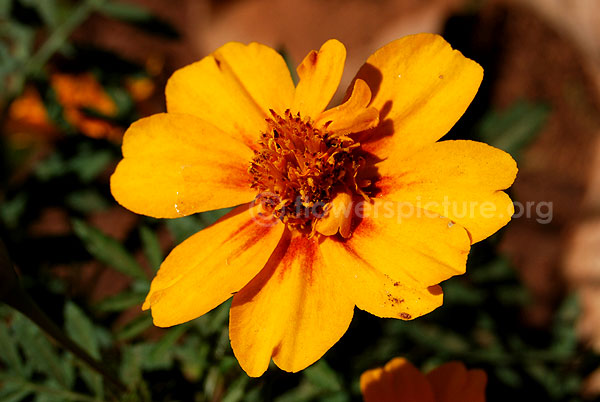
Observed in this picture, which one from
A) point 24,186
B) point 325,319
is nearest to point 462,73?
point 325,319

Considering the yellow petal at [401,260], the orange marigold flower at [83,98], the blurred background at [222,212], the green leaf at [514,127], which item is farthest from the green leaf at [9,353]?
the green leaf at [514,127]

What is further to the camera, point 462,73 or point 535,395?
point 535,395

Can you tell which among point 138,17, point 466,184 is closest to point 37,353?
point 466,184

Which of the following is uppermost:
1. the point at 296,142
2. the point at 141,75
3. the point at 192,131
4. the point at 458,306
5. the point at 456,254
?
the point at 141,75

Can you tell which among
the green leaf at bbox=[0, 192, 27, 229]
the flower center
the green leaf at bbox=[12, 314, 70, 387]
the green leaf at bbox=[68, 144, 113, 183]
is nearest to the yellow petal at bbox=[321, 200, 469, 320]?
the flower center

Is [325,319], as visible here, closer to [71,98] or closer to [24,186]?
[24,186]

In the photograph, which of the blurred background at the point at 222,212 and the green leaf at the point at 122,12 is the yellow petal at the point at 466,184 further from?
the green leaf at the point at 122,12
